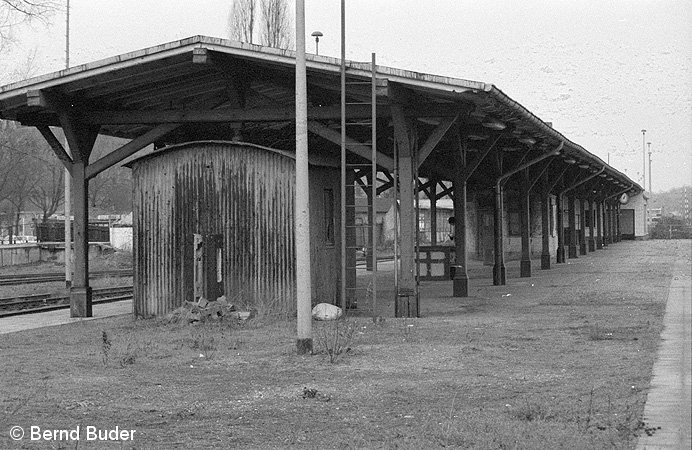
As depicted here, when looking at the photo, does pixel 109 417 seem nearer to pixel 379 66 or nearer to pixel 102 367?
pixel 102 367

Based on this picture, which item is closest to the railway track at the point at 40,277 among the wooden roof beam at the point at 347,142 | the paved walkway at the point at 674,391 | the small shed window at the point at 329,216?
the small shed window at the point at 329,216

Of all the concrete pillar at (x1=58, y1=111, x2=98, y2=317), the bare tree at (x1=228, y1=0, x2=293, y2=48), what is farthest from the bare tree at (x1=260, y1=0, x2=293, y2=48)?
the concrete pillar at (x1=58, y1=111, x2=98, y2=317)

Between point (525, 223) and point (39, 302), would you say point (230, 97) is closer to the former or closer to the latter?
point (39, 302)

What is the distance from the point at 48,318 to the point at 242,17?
32.9 metres

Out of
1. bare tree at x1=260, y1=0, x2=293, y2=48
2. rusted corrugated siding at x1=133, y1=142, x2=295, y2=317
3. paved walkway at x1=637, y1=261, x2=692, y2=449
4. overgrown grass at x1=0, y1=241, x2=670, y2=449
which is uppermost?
bare tree at x1=260, y1=0, x2=293, y2=48

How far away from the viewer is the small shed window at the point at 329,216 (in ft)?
67.8

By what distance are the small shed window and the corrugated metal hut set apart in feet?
2.68

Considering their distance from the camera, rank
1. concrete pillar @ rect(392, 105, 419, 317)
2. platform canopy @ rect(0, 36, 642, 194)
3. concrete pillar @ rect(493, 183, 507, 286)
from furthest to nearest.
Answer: concrete pillar @ rect(493, 183, 507, 286) → concrete pillar @ rect(392, 105, 419, 317) → platform canopy @ rect(0, 36, 642, 194)

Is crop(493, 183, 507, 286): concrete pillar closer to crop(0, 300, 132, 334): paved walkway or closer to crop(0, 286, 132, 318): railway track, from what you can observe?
crop(0, 286, 132, 318): railway track

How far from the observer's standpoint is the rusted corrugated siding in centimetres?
1922

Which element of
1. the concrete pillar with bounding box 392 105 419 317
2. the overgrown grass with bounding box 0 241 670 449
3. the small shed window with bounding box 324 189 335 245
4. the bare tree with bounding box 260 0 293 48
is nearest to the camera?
the overgrown grass with bounding box 0 241 670 449

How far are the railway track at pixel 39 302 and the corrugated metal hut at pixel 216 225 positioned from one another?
4.21 meters

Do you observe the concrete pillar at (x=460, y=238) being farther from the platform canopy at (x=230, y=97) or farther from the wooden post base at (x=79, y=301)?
the wooden post base at (x=79, y=301)

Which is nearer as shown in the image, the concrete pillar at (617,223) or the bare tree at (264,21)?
the bare tree at (264,21)
